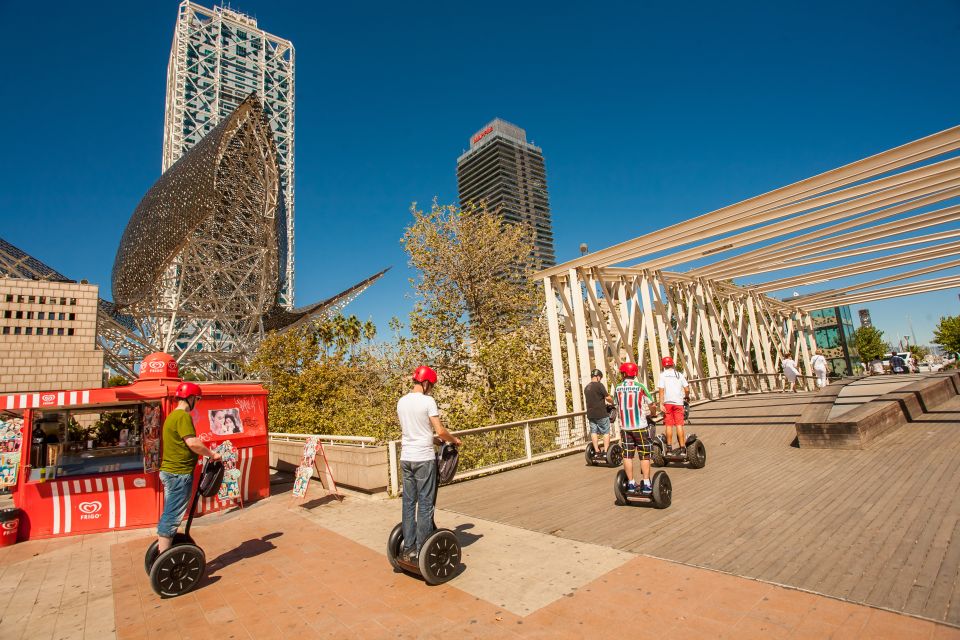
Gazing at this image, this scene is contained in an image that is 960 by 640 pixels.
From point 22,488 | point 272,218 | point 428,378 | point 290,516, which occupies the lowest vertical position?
point 290,516

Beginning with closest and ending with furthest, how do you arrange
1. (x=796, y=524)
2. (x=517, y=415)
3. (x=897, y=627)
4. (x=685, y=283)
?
(x=897, y=627), (x=796, y=524), (x=517, y=415), (x=685, y=283)

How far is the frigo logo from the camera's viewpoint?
7469 mm

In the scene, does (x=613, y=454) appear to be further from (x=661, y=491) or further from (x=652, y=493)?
(x=652, y=493)

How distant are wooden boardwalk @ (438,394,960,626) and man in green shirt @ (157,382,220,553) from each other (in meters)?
3.59

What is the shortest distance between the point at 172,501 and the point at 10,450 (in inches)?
206

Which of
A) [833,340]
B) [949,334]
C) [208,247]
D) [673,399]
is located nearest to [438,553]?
[673,399]

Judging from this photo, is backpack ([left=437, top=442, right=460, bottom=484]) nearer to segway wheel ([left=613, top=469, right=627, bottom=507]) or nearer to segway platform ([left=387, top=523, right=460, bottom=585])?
segway platform ([left=387, top=523, right=460, bottom=585])

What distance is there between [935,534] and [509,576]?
3.97 m

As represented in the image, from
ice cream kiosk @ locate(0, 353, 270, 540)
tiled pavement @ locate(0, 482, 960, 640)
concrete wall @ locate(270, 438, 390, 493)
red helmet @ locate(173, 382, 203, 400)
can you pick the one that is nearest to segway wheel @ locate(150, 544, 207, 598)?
tiled pavement @ locate(0, 482, 960, 640)

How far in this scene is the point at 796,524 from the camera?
486 centimetres

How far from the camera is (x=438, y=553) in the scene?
13.6 ft

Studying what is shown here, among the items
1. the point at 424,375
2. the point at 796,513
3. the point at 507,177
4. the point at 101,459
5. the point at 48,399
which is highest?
the point at 507,177

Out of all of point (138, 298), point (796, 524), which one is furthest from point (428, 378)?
point (138, 298)

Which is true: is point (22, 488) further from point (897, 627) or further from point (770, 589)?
point (897, 627)
